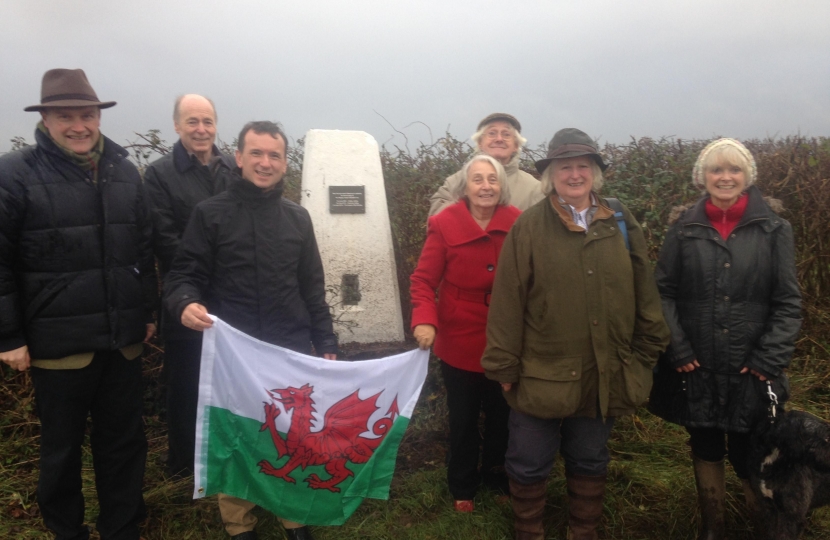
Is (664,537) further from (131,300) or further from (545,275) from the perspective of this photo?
(131,300)

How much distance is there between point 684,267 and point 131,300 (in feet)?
8.40

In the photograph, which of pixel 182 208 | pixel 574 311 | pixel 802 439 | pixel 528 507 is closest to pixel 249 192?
pixel 182 208

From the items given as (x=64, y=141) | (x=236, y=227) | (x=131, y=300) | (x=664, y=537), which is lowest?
(x=664, y=537)

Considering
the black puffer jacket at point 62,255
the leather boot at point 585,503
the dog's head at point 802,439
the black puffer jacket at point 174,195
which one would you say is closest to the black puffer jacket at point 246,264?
the black puffer jacket at point 62,255

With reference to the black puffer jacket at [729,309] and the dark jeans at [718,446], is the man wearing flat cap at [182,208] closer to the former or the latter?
the black puffer jacket at [729,309]

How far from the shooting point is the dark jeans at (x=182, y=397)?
10.4 feet

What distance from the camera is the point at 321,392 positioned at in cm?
281

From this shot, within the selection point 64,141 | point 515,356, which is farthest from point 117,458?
point 515,356

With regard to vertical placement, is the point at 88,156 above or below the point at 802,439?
above

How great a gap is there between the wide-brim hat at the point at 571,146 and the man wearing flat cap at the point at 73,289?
197 cm

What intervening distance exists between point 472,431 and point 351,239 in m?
2.32

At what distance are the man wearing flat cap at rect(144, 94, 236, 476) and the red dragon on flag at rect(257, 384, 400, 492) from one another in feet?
2.34

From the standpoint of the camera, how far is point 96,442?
278cm

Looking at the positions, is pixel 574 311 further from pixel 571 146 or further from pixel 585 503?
pixel 585 503
